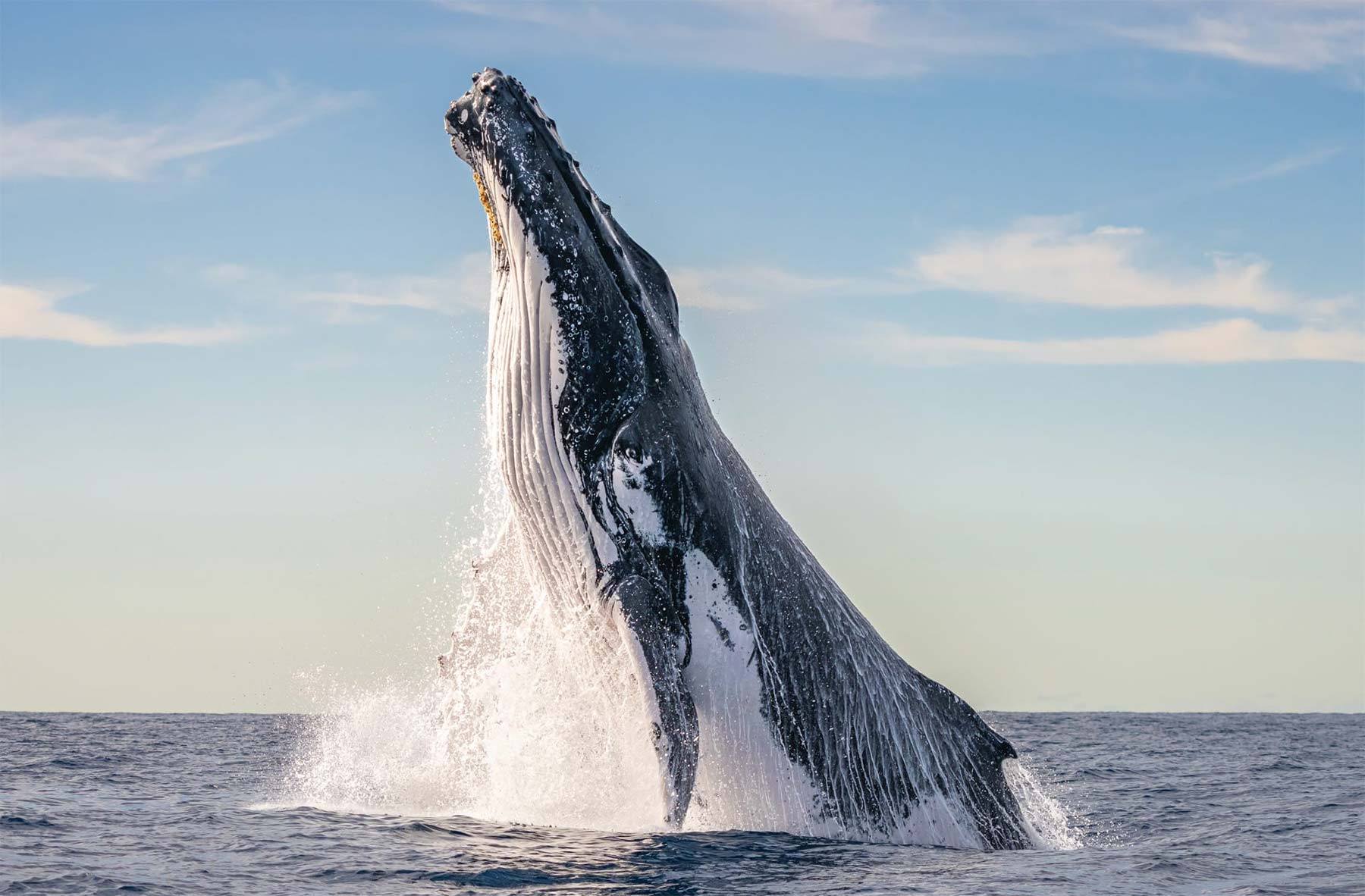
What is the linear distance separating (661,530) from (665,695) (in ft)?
4.28

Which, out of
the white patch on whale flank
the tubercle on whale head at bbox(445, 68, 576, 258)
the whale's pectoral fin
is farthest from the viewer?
the tubercle on whale head at bbox(445, 68, 576, 258)

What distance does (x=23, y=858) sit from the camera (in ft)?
33.0

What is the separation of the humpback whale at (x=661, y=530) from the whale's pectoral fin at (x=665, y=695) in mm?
14

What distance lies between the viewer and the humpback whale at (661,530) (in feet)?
31.1

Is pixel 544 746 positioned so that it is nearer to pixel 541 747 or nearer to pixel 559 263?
pixel 541 747

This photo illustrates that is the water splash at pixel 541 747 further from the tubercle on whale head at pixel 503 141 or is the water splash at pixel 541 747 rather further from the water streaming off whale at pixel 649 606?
the tubercle on whale head at pixel 503 141

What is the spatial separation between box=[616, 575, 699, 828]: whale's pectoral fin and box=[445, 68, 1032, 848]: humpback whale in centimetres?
1

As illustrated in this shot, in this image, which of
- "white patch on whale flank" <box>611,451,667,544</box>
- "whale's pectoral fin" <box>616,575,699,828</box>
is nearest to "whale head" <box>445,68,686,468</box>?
"white patch on whale flank" <box>611,451,667,544</box>

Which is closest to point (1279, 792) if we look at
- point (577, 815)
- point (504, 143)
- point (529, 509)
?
point (577, 815)

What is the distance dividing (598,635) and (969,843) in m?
3.83

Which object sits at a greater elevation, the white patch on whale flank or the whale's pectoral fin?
the white patch on whale flank

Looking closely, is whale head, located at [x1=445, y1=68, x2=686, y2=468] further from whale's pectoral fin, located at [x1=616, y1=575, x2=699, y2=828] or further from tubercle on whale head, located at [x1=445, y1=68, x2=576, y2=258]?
whale's pectoral fin, located at [x1=616, y1=575, x2=699, y2=828]

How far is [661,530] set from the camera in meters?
9.59

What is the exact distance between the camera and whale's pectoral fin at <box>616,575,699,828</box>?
29.7 feet
